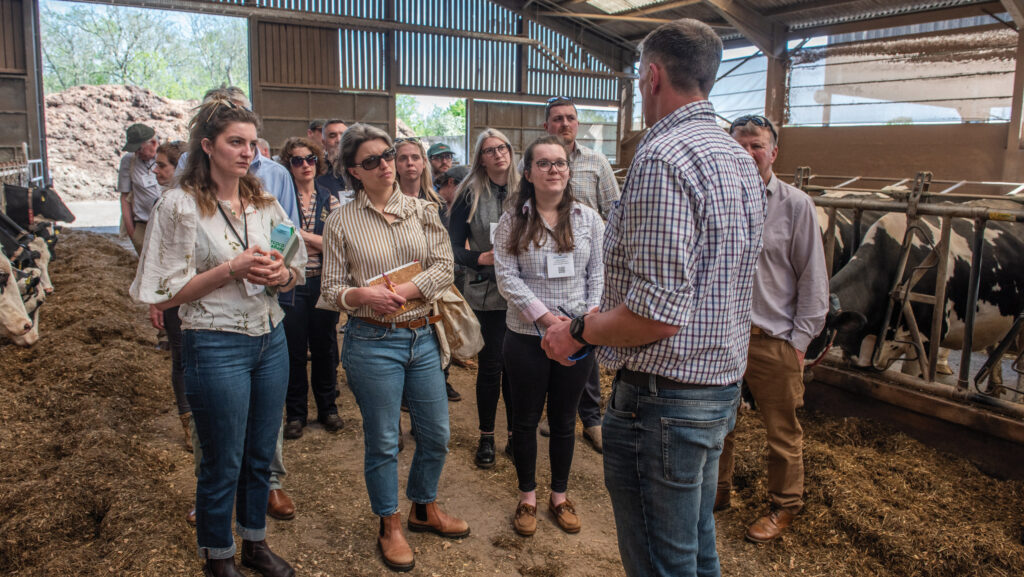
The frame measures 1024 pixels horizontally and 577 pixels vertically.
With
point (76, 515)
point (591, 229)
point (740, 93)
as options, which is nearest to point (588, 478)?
point (591, 229)

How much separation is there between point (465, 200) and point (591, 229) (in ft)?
3.09

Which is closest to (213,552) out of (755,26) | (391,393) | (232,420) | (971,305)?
(232,420)

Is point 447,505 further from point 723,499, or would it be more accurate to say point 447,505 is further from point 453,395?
point 453,395

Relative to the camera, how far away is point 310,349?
4.30 metres

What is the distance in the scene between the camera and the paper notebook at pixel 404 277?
2727mm

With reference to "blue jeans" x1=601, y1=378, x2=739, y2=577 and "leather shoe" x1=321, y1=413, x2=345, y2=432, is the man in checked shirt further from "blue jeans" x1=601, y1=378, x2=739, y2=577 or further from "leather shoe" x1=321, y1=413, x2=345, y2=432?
"leather shoe" x1=321, y1=413, x2=345, y2=432

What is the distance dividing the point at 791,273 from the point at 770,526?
114cm

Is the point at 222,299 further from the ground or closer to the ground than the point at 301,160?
closer to the ground

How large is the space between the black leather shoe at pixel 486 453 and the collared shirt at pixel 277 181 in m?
1.58

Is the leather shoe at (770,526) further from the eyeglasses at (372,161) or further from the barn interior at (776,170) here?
the eyeglasses at (372,161)

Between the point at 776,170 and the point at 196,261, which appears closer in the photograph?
the point at 196,261

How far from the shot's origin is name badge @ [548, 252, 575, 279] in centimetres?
302

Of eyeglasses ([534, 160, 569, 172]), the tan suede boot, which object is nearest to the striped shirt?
eyeglasses ([534, 160, 569, 172])

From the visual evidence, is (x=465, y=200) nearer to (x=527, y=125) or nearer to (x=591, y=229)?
(x=591, y=229)
